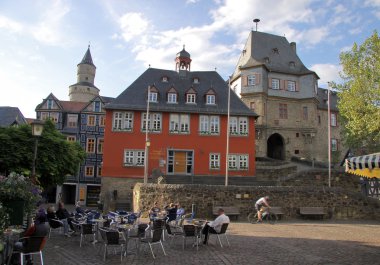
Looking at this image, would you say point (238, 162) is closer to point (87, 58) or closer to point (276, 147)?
point (276, 147)

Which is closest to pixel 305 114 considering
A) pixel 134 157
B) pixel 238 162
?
pixel 238 162

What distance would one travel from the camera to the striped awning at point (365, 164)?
1006cm

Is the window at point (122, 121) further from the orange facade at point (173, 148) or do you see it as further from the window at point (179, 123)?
the window at point (179, 123)

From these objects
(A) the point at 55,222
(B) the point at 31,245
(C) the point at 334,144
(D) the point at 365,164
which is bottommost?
(A) the point at 55,222

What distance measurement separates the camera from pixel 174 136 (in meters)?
31.8

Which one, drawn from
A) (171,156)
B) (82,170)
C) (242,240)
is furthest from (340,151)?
(242,240)

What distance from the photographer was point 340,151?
47125 mm

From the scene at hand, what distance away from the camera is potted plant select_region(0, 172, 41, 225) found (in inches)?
392

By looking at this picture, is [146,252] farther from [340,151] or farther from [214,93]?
[340,151]

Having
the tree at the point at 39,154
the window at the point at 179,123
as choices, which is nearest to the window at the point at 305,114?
the window at the point at 179,123

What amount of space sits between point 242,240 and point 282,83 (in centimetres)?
3148

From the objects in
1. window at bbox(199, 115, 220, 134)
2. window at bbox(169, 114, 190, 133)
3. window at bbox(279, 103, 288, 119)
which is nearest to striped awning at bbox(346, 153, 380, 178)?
window at bbox(199, 115, 220, 134)

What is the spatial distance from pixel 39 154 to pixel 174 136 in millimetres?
13401

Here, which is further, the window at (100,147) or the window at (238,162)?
the window at (100,147)
